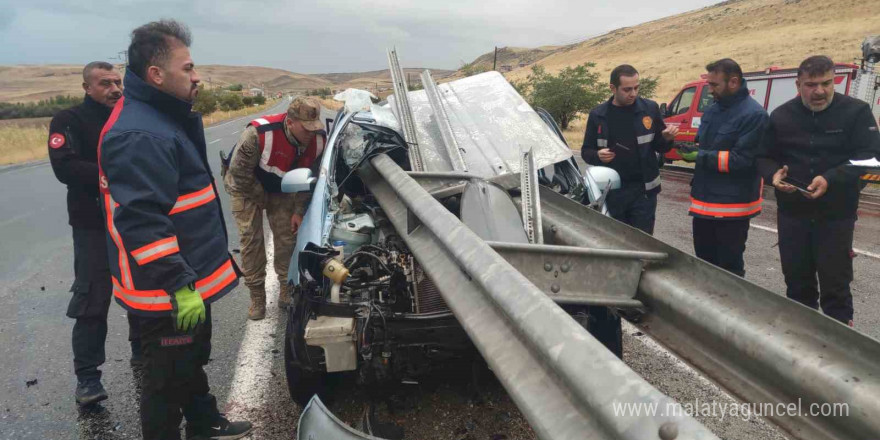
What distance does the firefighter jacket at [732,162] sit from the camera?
3.53 m

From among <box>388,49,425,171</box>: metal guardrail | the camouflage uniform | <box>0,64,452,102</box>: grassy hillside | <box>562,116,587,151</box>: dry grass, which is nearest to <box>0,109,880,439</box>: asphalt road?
the camouflage uniform

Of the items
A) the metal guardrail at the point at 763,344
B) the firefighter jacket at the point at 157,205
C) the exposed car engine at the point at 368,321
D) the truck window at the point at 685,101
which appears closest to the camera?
the metal guardrail at the point at 763,344

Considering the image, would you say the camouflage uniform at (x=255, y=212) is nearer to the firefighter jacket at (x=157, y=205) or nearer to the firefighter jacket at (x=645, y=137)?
the firefighter jacket at (x=157, y=205)

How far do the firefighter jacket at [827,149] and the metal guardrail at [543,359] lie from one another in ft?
8.85

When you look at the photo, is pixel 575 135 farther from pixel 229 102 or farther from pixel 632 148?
pixel 229 102

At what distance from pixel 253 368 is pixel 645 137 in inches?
133

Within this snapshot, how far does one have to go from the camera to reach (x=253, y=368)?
3.32 metres

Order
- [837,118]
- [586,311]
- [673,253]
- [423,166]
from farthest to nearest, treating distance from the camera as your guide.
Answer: [423,166], [837,118], [586,311], [673,253]

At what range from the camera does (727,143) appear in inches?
144

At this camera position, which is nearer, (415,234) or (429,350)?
(415,234)

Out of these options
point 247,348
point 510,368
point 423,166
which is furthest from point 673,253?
point 247,348

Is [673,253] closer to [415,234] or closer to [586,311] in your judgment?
[586,311]

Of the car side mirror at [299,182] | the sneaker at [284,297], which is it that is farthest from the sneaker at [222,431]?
the sneaker at [284,297]

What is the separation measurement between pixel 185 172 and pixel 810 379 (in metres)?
2.36
